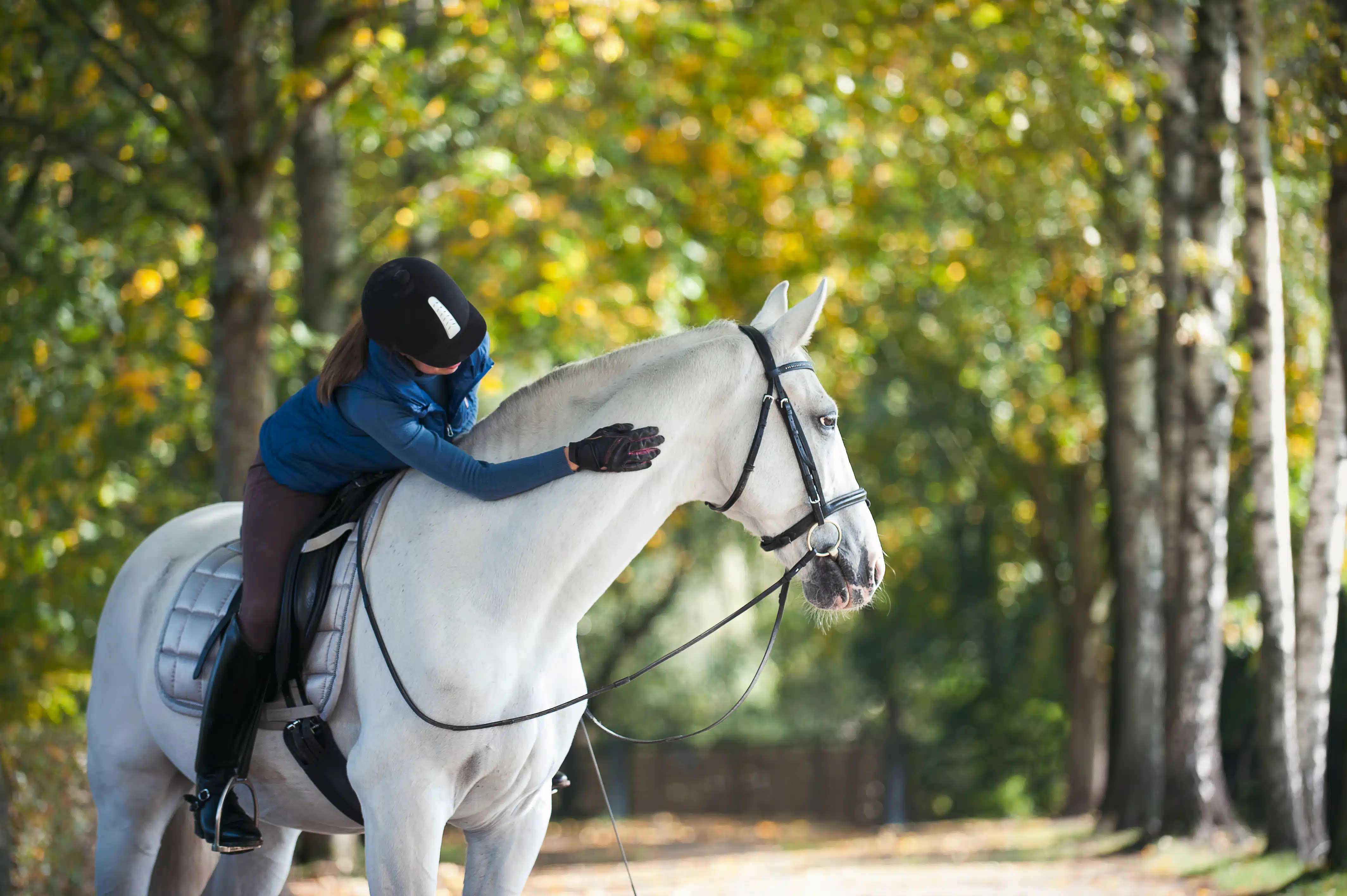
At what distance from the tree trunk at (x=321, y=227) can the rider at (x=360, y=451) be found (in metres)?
7.17

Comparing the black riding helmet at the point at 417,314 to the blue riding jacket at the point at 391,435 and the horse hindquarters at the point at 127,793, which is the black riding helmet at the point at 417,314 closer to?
the blue riding jacket at the point at 391,435

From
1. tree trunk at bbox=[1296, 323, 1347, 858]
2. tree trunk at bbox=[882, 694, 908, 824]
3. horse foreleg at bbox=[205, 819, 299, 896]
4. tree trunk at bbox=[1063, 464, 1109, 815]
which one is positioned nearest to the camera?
horse foreleg at bbox=[205, 819, 299, 896]

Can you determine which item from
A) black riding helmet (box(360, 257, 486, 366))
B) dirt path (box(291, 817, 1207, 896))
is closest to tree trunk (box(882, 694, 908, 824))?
dirt path (box(291, 817, 1207, 896))

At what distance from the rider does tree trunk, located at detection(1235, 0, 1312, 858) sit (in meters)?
6.99

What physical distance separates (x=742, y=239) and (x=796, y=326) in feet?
34.2

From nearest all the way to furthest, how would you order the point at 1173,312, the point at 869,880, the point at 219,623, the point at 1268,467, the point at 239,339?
the point at 219,623 → the point at 239,339 → the point at 1268,467 → the point at 1173,312 → the point at 869,880

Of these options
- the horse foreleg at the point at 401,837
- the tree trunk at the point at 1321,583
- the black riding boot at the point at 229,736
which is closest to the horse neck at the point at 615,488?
the horse foreleg at the point at 401,837

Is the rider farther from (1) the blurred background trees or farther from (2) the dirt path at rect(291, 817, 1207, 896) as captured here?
(2) the dirt path at rect(291, 817, 1207, 896)

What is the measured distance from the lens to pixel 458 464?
346cm

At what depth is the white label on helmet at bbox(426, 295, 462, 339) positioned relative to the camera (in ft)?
11.5

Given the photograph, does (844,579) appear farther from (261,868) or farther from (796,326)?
(261,868)

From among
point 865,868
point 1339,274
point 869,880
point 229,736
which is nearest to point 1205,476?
point 1339,274

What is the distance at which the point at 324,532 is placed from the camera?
3.72 m

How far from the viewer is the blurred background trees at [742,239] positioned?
28.2ft
